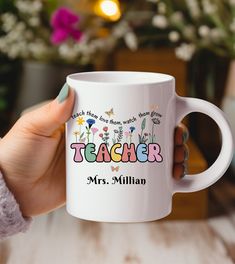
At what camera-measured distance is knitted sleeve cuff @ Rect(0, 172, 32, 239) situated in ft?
3.30

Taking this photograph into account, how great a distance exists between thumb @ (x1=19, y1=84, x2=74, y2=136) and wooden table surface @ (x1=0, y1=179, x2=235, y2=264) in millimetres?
441

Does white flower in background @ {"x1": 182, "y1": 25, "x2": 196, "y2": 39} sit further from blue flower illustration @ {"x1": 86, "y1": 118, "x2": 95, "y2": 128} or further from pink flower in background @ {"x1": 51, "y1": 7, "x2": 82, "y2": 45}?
blue flower illustration @ {"x1": 86, "y1": 118, "x2": 95, "y2": 128}

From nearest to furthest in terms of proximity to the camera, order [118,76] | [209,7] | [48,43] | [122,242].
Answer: [118,76] → [122,242] → [209,7] → [48,43]

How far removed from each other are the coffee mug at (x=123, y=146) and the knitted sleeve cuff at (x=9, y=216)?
161 mm

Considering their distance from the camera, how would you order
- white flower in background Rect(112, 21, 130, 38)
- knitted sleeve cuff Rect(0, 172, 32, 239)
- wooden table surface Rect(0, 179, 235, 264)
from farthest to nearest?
white flower in background Rect(112, 21, 130, 38) → wooden table surface Rect(0, 179, 235, 264) → knitted sleeve cuff Rect(0, 172, 32, 239)

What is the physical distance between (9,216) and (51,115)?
0.71 ft

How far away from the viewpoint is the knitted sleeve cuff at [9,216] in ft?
3.30

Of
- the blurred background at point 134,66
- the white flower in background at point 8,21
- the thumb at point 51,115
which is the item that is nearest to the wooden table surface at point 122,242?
the blurred background at point 134,66

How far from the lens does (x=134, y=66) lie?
189 centimetres

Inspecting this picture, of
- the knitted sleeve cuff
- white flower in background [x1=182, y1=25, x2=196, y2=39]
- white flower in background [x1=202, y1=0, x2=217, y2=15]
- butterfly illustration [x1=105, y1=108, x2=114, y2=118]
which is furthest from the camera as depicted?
white flower in background [x1=182, y1=25, x2=196, y2=39]

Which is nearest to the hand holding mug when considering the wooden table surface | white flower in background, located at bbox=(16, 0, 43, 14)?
the wooden table surface

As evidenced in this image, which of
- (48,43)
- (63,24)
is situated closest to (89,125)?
(63,24)

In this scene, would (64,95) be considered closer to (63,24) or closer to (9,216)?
(9,216)

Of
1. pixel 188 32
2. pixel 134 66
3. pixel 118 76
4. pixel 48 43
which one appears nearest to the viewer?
pixel 118 76
